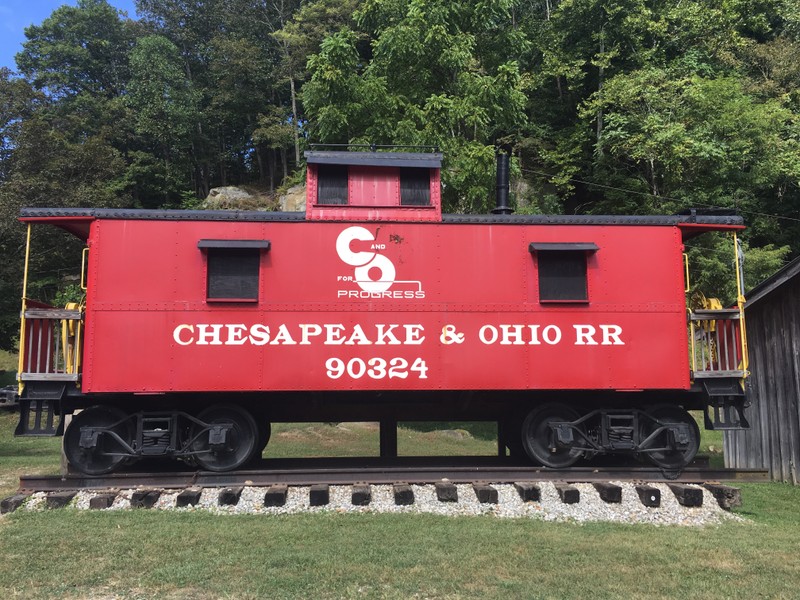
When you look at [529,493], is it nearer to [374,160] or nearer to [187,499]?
[187,499]

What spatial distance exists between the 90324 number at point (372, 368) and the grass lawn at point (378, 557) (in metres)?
1.91

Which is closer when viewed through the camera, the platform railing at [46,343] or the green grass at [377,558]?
the green grass at [377,558]

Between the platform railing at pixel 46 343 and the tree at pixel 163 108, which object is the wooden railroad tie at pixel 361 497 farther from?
the tree at pixel 163 108

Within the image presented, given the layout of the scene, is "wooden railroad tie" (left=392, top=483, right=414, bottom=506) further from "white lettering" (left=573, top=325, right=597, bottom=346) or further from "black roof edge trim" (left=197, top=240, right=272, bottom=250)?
"black roof edge trim" (left=197, top=240, right=272, bottom=250)

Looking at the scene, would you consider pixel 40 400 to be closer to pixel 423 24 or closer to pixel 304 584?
pixel 304 584

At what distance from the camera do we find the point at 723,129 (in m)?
22.6

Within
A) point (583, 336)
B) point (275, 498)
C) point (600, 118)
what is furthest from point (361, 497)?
point (600, 118)

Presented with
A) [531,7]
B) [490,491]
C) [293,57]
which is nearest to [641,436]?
[490,491]

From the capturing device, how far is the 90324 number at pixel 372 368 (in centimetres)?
824

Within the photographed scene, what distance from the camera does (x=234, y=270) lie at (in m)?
8.32

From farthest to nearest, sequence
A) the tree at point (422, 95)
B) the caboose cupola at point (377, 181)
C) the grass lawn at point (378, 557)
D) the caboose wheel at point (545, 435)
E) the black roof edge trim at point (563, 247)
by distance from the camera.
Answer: the tree at point (422, 95)
the caboose cupola at point (377, 181)
the caboose wheel at point (545, 435)
the black roof edge trim at point (563, 247)
the grass lawn at point (378, 557)

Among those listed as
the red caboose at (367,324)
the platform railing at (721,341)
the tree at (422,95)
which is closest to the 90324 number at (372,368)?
the red caboose at (367,324)

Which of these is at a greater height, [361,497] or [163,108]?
[163,108]

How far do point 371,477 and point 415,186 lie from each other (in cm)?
439
